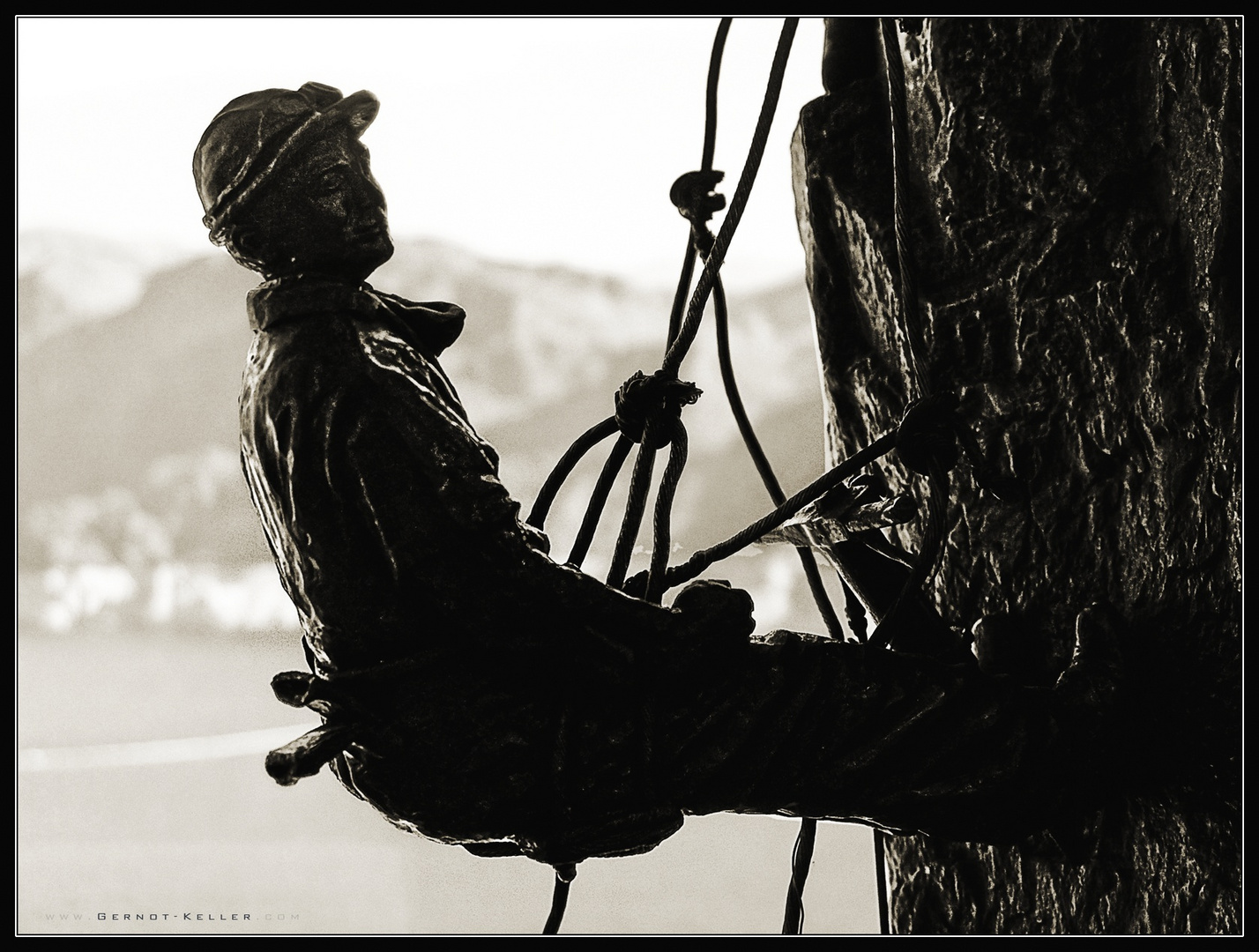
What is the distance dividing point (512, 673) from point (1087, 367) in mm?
380

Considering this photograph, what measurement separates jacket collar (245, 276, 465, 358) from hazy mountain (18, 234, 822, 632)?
3.98 feet

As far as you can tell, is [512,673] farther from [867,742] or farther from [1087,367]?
[1087,367]

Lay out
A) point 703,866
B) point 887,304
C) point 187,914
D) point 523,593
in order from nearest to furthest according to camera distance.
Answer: point 523,593
point 887,304
point 187,914
point 703,866

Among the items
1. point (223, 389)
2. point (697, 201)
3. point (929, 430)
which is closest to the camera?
point (929, 430)

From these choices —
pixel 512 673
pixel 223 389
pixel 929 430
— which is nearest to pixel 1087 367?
pixel 929 430

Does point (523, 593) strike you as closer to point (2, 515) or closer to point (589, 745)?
point (589, 745)

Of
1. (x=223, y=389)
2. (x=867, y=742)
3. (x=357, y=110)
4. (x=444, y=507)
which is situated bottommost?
(x=867, y=742)

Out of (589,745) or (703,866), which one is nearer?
(589,745)

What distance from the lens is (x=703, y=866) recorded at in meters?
1.94

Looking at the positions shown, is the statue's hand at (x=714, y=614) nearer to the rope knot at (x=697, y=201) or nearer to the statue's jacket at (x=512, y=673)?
the statue's jacket at (x=512, y=673)

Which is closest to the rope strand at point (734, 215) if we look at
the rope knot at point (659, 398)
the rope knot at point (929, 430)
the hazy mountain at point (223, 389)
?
the rope knot at point (659, 398)

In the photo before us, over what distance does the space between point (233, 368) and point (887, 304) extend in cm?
141

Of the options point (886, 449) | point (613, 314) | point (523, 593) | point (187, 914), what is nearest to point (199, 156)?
point (523, 593)

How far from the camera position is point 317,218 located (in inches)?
28.1
